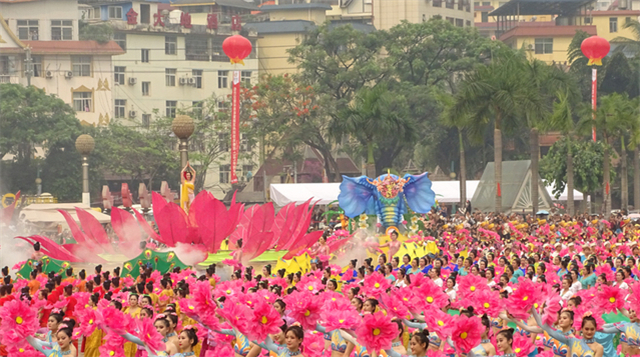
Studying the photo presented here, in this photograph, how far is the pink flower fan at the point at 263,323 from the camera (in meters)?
9.02

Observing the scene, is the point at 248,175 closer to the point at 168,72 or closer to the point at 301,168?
the point at 301,168

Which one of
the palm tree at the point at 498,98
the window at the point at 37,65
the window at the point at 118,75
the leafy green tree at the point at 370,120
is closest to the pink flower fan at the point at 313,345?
the palm tree at the point at 498,98

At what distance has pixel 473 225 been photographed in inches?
1048

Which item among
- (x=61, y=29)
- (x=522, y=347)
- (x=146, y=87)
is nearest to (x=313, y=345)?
(x=522, y=347)

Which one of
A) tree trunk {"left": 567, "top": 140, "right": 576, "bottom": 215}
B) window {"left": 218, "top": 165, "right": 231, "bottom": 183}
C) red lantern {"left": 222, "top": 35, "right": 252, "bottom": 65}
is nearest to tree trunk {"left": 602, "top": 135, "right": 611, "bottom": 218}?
tree trunk {"left": 567, "top": 140, "right": 576, "bottom": 215}

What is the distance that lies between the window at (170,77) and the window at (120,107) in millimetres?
2588

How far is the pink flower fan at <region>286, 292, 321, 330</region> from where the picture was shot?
976cm

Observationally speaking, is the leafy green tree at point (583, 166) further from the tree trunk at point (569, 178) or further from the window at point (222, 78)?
the window at point (222, 78)

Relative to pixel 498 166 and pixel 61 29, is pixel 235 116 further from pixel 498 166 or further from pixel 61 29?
pixel 61 29

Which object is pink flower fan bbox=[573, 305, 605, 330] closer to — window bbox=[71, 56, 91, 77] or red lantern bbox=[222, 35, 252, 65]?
red lantern bbox=[222, 35, 252, 65]

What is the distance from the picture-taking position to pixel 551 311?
32.7 ft

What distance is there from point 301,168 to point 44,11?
1444 cm

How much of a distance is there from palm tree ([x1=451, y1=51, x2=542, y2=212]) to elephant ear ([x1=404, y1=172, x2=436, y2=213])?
1066 cm

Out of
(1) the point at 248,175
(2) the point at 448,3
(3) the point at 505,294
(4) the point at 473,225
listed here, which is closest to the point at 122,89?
(1) the point at 248,175
